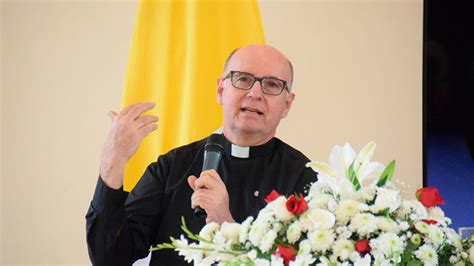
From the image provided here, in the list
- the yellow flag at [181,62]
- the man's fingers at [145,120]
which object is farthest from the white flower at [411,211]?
the yellow flag at [181,62]

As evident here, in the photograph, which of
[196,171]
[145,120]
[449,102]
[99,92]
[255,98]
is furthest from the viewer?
[99,92]

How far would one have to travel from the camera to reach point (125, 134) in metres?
2.12

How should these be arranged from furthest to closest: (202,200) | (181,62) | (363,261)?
1. (181,62)
2. (202,200)
3. (363,261)

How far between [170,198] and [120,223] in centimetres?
27

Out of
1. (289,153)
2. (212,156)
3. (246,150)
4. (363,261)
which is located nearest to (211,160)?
(212,156)

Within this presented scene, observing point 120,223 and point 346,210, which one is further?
point 120,223

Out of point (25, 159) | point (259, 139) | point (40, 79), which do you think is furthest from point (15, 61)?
point (259, 139)

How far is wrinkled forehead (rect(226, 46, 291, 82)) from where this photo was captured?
2.45 m

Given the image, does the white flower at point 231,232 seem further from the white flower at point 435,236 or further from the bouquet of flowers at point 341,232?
the white flower at point 435,236

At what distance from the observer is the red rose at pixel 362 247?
53.0 inches

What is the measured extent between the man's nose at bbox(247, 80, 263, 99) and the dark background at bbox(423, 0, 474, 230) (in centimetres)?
98

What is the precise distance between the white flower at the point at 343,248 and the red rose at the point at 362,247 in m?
0.01

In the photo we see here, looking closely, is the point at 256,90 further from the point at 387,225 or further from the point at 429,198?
the point at 387,225

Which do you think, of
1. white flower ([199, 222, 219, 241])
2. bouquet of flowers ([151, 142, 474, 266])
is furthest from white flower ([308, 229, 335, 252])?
white flower ([199, 222, 219, 241])
